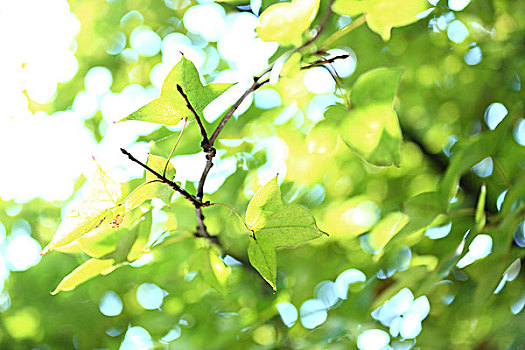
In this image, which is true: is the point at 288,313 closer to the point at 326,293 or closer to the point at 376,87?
the point at 326,293

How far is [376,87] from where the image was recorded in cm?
32

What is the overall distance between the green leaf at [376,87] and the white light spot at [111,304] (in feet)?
2.45

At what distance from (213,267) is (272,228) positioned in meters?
0.12

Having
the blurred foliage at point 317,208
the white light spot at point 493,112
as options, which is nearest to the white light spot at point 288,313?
the blurred foliage at point 317,208

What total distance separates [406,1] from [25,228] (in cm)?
94

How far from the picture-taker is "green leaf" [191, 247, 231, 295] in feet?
1.32

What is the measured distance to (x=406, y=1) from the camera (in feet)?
0.98

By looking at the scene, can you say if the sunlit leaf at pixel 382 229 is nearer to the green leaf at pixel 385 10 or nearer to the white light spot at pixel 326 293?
the white light spot at pixel 326 293

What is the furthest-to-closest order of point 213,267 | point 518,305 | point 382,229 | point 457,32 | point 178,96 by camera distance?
point 457,32, point 382,229, point 518,305, point 213,267, point 178,96

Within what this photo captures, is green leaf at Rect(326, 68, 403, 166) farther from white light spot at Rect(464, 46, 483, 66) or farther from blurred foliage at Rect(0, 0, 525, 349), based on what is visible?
white light spot at Rect(464, 46, 483, 66)

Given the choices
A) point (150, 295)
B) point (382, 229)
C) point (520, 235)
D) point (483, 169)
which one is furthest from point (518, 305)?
point (150, 295)

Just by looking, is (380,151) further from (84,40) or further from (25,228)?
(25,228)

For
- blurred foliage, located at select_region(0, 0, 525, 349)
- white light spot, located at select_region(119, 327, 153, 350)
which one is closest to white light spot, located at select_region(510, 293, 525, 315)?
blurred foliage, located at select_region(0, 0, 525, 349)

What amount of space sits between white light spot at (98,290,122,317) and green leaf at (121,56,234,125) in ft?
2.32
